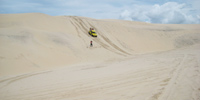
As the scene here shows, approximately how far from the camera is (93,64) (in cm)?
1266

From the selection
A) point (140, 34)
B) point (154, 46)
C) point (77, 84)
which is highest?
point (140, 34)

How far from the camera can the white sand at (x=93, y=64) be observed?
17.6 feet

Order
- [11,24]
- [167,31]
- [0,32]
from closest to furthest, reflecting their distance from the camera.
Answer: [0,32], [11,24], [167,31]

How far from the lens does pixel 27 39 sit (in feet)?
48.1

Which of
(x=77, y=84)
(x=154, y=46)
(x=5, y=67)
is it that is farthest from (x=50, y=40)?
(x=154, y=46)

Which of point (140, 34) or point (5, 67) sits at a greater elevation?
point (140, 34)

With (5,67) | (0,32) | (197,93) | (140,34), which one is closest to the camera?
(197,93)

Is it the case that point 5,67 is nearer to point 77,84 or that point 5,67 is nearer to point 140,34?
point 77,84

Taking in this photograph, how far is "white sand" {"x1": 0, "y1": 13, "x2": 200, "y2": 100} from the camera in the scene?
5.36 m

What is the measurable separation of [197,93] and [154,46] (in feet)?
68.2

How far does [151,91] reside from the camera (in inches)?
198

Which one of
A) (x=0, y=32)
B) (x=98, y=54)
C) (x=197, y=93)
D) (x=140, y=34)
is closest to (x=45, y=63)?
(x=0, y=32)

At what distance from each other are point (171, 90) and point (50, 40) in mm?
14436

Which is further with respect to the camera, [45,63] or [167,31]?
[167,31]
